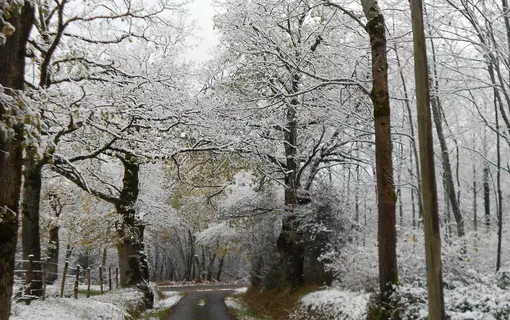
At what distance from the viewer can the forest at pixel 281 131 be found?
5715 millimetres

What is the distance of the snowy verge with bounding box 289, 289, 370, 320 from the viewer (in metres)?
9.51

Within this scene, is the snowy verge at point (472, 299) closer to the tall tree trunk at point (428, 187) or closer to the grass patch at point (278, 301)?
the tall tree trunk at point (428, 187)

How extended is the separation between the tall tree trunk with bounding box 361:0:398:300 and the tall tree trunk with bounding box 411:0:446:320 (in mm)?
2769

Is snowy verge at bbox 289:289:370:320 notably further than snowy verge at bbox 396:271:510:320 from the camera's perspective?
Yes

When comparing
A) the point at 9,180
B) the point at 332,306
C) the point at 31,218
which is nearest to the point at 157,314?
the point at 31,218

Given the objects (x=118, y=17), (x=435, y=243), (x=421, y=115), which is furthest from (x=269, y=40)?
(x=435, y=243)

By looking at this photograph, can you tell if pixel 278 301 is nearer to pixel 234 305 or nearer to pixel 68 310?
pixel 234 305

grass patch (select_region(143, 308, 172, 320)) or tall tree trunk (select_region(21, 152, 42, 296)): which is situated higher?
tall tree trunk (select_region(21, 152, 42, 296))

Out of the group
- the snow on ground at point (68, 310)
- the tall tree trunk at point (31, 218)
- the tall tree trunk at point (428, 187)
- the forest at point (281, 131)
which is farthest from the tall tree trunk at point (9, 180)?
the tall tree trunk at point (31, 218)

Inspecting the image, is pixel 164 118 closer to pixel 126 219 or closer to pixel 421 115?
pixel 126 219

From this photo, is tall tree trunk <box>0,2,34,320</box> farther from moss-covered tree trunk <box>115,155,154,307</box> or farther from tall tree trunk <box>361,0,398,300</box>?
moss-covered tree trunk <box>115,155,154,307</box>

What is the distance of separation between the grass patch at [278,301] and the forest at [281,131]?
0.54ft

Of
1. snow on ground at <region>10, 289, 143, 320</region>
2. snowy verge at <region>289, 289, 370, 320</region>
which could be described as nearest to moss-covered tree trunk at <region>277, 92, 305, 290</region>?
snowy verge at <region>289, 289, 370, 320</region>

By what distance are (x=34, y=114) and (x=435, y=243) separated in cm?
479
